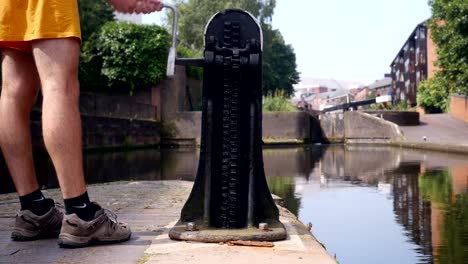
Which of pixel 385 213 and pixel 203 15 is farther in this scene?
pixel 203 15

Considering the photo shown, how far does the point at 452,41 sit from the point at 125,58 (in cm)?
1389

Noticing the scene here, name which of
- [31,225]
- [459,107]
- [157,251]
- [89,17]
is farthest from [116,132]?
[157,251]

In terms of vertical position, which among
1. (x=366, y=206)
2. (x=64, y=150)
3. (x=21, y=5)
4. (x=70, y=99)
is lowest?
(x=366, y=206)

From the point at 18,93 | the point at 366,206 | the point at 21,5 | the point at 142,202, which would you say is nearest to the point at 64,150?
the point at 18,93

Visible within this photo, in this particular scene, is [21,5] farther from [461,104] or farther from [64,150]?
[461,104]

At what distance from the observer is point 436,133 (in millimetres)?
26469

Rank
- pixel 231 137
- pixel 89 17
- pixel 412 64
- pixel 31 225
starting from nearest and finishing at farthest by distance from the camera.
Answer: pixel 31 225 < pixel 231 137 < pixel 89 17 < pixel 412 64

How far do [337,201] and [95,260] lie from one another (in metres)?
4.37

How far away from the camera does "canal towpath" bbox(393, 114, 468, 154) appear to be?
19.8 m

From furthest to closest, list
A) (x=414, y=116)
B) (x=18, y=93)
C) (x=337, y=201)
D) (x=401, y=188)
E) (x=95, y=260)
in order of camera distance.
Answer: (x=414, y=116) → (x=401, y=188) → (x=337, y=201) → (x=18, y=93) → (x=95, y=260)

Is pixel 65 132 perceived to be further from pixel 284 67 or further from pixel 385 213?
pixel 284 67

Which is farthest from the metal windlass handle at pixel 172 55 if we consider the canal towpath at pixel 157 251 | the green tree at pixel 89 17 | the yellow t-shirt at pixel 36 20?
the green tree at pixel 89 17

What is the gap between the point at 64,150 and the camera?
2.42m

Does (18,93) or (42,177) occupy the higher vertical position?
(18,93)
